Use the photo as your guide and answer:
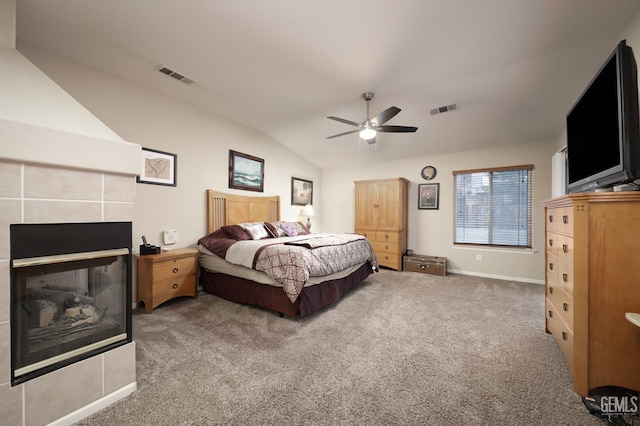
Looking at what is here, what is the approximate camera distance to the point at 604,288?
1.46 m

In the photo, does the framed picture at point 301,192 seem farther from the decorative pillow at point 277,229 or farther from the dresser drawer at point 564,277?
the dresser drawer at point 564,277

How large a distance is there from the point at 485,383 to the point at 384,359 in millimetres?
674

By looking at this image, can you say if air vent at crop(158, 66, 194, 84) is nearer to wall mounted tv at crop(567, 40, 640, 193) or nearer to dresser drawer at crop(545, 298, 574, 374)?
wall mounted tv at crop(567, 40, 640, 193)

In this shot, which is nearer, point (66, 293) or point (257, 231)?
point (66, 293)

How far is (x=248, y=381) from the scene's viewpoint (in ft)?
5.52

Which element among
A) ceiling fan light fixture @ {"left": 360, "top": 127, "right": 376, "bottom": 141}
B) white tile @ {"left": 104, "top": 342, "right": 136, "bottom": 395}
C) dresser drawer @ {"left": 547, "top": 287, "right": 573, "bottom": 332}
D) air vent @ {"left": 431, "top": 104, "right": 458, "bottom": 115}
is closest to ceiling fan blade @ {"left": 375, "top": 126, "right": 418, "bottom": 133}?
ceiling fan light fixture @ {"left": 360, "top": 127, "right": 376, "bottom": 141}

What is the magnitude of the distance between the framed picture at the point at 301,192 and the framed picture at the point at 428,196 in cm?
250

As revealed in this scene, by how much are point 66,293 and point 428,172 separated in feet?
17.7

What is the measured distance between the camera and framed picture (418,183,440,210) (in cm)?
505

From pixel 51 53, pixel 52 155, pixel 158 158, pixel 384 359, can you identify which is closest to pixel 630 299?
pixel 384 359

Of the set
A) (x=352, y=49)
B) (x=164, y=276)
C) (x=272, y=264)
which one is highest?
(x=352, y=49)

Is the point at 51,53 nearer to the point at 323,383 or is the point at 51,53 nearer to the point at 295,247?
the point at 295,247

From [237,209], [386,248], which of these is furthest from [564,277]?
[237,209]

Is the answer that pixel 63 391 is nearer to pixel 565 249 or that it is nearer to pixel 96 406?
pixel 96 406
